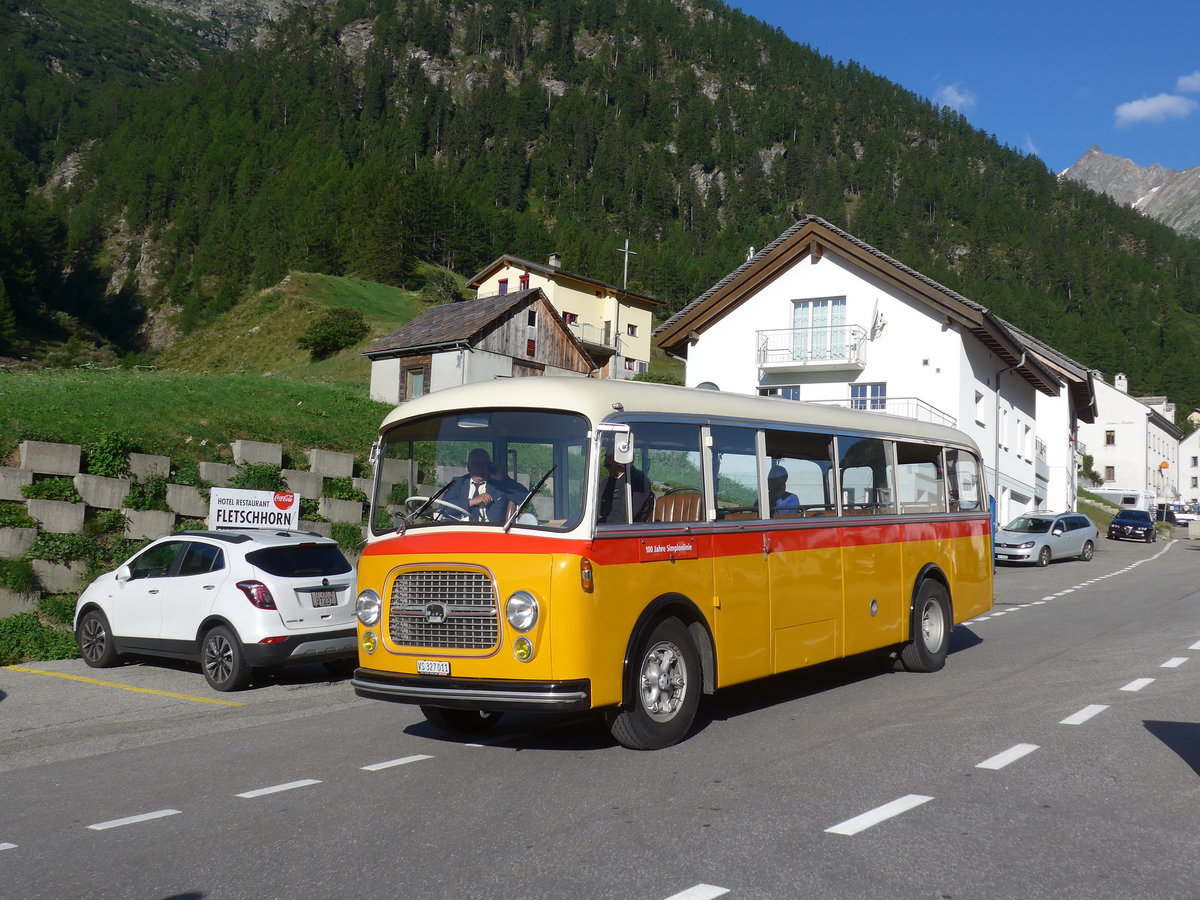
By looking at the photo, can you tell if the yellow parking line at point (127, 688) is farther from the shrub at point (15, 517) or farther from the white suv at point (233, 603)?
the shrub at point (15, 517)

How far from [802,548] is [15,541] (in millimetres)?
10509

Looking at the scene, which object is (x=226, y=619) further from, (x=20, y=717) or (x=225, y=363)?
(x=225, y=363)

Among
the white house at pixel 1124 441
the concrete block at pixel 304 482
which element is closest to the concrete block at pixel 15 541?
the concrete block at pixel 304 482

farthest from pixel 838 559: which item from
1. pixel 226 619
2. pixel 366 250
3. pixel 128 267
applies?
pixel 128 267

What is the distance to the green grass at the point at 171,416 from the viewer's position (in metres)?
15.8

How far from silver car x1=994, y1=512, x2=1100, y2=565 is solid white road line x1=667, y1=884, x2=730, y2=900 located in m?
27.3

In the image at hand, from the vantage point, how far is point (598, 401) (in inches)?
280

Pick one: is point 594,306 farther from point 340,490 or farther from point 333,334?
point 340,490

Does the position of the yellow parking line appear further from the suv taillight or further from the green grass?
the green grass

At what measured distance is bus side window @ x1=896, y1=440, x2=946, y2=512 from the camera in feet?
34.8

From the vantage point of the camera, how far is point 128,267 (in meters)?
121

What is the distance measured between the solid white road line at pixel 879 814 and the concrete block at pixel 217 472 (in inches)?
526

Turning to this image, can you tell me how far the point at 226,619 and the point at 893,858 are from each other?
25.1ft

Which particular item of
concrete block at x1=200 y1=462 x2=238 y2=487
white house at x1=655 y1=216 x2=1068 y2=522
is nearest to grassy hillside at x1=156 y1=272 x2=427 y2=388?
white house at x1=655 y1=216 x2=1068 y2=522
